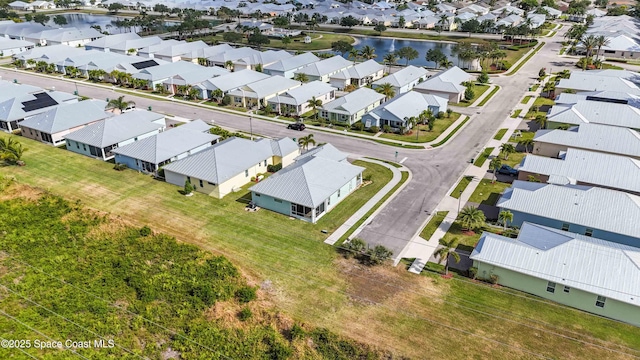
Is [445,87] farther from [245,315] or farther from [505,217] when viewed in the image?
[245,315]

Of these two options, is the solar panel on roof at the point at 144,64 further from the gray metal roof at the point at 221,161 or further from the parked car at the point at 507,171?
the parked car at the point at 507,171

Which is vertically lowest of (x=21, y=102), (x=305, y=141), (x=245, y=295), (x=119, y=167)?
(x=245, y=295)

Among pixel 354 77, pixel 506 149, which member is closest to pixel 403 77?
pixel 354 77

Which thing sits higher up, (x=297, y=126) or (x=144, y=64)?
(x=144, y=64)

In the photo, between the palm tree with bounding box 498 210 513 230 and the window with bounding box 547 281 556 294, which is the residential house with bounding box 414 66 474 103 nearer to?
the palm tree with bounding box 498 210 513 230

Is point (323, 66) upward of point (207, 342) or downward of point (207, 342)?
upward

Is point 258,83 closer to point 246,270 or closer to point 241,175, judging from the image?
point 241,175

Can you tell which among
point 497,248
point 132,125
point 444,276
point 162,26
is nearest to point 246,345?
point 444,276

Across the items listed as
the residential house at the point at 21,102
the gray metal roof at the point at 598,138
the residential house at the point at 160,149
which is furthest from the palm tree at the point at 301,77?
the gray metal roof at the point at 598,138
